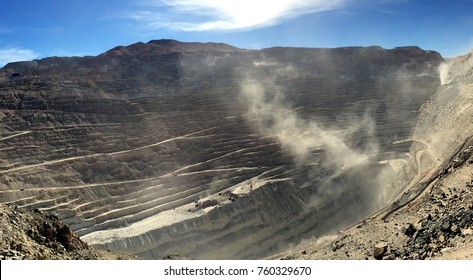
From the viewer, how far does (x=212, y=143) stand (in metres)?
38.9

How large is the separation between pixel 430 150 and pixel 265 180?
39.1 ft

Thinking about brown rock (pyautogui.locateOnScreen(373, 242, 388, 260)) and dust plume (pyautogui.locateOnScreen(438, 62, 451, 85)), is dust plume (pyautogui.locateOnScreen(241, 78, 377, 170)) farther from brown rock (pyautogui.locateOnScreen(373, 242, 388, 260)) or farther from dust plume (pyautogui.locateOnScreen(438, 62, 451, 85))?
brown rock (pyautogui.locateOnScreen(373, 242, 388, 260))

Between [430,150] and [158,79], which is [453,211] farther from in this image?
[158,79]

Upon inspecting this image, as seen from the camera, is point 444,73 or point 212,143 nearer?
point 212,143

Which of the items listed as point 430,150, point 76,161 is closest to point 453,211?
point 430,150

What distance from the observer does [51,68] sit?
48.3 meters

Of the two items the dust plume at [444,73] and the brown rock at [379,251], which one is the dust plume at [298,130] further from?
the brown rock at [379,251]

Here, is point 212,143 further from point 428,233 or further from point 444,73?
point 428,233

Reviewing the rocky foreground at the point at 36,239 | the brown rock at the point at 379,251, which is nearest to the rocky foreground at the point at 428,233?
the brown rock at the point at 379,251

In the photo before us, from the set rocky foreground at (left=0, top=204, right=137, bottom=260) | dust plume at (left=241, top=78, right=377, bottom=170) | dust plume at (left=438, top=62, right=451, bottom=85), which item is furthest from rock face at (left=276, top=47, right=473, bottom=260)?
dust plume at (left=438, top=62, right=451, bottom=85)

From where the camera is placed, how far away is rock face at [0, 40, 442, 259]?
29.9 metres

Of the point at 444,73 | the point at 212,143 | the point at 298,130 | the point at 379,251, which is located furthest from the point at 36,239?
the point at 444,73

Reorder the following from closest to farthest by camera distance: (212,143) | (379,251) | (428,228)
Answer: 1. (379,251)
2. (428,228)
3. (212,143)

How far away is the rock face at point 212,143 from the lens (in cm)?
2994
